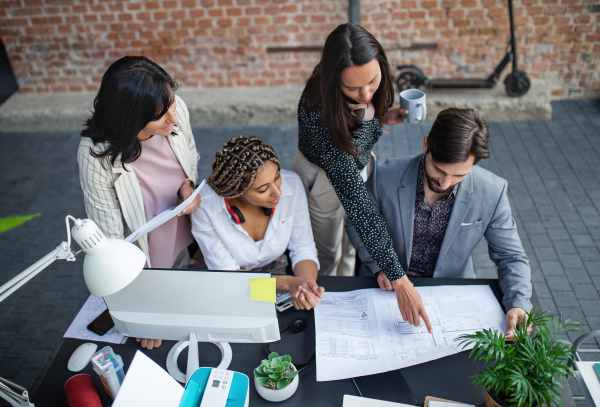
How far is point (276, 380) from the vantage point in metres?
1.35

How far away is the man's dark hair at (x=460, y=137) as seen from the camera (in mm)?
1588

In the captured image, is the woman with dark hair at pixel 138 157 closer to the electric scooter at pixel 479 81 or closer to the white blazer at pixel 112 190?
the white blazer at pixel 112 190

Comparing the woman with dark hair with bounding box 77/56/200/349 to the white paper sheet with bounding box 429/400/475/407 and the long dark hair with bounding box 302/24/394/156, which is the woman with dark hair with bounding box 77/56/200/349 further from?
the white paper sheet with bounding box 429/400/475/407

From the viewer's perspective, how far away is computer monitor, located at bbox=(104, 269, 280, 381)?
142 centimetres

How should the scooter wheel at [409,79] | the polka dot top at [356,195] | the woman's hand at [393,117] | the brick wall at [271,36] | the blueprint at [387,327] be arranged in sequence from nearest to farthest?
1. the blueprint at [387,327]
2. the polka dot top at [356,195]
3. the woman's hand at [393,117]
4. the brick wall at [271,36]
5. the scooter wheel at [409,79]

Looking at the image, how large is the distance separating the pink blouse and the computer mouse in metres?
0.56

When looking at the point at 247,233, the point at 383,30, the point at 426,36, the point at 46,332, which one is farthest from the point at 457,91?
the point at 46,332

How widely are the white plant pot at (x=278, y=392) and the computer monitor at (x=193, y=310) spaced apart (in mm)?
164

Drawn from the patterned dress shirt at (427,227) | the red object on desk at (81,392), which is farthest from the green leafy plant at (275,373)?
the patterned dress shirt at (427,227)

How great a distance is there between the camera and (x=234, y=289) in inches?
55.7

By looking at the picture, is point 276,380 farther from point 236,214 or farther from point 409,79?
point 409,79

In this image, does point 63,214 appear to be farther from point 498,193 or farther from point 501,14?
point 501,14

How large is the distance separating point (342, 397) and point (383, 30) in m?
3.63

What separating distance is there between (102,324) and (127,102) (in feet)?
2.67
